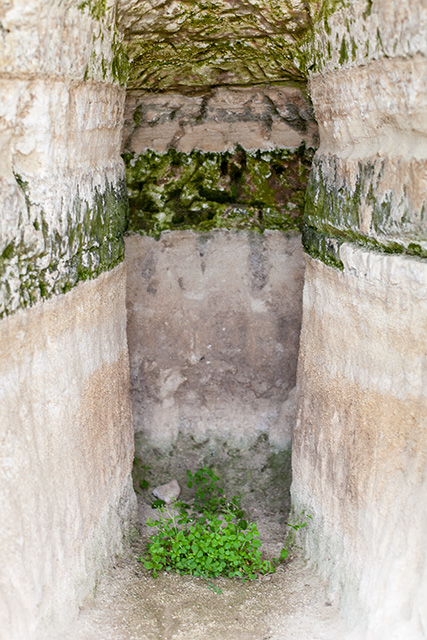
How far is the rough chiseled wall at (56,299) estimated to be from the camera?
1668 mm

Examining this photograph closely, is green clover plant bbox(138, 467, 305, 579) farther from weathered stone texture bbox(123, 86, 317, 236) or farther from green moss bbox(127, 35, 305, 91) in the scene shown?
green moss bbox(127, 35, 305, 91)

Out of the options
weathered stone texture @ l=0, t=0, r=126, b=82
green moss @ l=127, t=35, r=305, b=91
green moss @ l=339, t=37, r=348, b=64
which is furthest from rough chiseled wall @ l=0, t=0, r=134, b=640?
green moss @ l=339, t=37, r=348, b=64

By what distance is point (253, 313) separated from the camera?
2992 mm

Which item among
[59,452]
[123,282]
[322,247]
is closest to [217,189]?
[123,282]

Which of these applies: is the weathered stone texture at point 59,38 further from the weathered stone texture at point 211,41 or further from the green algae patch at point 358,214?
the green algae patch at point 358,214

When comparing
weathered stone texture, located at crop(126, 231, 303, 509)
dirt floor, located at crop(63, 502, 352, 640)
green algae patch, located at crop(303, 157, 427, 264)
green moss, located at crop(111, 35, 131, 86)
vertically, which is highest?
green moss, located at crop(111, 35, 131, 86)

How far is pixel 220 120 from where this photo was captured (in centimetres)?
282

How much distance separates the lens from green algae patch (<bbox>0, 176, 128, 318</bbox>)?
66.6 inches

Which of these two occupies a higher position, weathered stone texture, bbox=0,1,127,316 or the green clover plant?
weathered stone texture, bbox=0,1,127,316

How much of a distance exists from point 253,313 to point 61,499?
132cm

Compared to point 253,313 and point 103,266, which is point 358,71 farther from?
point 253,313

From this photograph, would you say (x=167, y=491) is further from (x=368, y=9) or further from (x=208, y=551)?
(x=368, y=9)

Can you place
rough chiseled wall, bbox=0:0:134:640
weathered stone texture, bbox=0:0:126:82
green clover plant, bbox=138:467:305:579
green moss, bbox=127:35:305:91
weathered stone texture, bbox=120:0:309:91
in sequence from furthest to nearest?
green clover plant, bbox=138:467:305:579 < green moss, bbox=127:35:305:91 < weathered stone texture, bbox=120:0:309:91 < rough chiseled wall, bbox=0:0:134:640 < weathered stone texture, bbox=0:0:126:82

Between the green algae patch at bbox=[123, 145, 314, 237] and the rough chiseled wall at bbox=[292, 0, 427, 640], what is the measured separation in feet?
1.81
